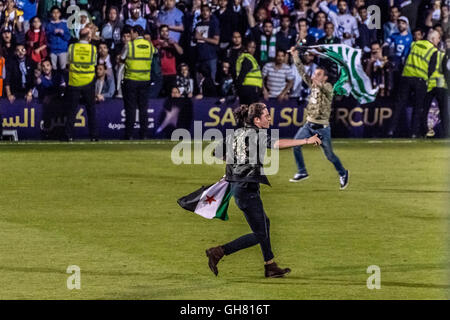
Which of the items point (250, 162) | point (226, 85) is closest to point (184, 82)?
point (226, 85)

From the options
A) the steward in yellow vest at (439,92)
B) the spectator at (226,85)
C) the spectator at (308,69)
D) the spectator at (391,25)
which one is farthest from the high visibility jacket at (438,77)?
the spectator at (226,85)

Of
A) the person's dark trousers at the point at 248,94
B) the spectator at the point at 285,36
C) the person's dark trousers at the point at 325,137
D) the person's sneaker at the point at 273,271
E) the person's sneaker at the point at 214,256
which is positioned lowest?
the person's sneaker at the point at 273,271

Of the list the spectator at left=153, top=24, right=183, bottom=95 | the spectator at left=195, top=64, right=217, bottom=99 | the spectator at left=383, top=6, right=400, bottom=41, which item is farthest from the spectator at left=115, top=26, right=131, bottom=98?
the spectator at left=383, top=6, right=400, bottom=41

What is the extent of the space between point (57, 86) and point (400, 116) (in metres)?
8.24

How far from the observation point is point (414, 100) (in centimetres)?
2847

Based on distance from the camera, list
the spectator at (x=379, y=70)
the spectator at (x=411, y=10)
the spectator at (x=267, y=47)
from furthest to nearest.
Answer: the spectator at (x=411, y=10) < the spectator at (x=379, y=70) < the spectator at (x=267, y=47)

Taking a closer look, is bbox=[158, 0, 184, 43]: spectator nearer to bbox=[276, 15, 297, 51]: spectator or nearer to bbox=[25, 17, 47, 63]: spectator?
bbox=[276, 15, 297, 51]: spectator

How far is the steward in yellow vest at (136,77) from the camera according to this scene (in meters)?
26.7

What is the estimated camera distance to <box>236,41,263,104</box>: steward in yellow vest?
2695 centimetres

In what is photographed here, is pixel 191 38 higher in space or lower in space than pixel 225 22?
lower

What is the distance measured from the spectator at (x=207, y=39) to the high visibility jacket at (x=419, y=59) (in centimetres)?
459

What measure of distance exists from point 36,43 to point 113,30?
1834 mm

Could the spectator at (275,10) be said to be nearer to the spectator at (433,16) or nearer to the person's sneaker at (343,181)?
the spectator at (433,16)

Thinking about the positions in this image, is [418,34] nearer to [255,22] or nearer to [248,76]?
[255,22]
